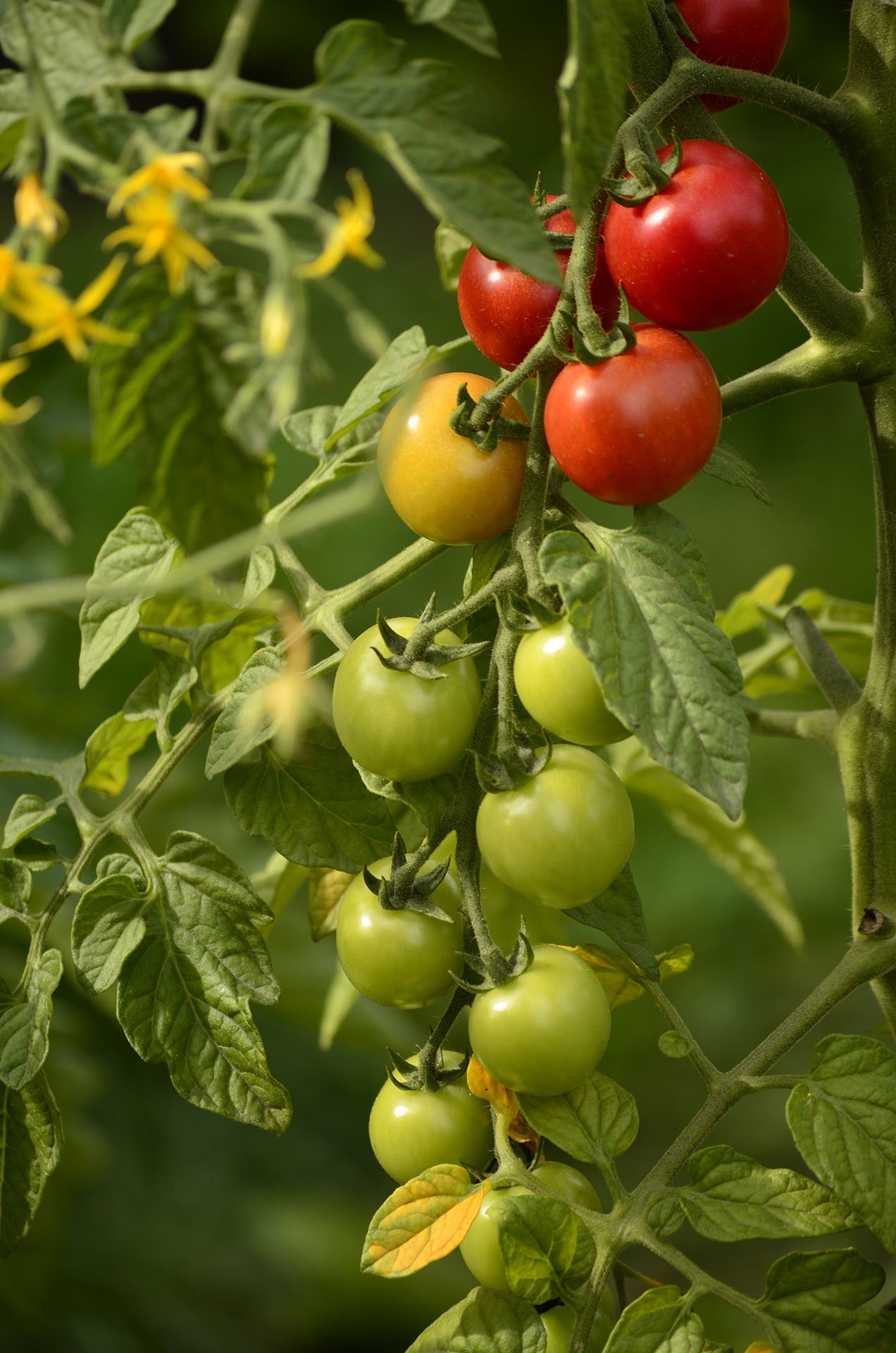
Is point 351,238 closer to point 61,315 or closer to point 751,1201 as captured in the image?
point 61,315

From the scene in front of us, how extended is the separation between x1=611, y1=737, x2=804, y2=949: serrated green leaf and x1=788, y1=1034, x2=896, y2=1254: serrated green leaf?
183 millimetres

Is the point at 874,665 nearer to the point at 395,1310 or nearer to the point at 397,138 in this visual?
the point at 397,138

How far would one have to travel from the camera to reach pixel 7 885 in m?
0.31

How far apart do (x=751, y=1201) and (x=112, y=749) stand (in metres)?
0.20

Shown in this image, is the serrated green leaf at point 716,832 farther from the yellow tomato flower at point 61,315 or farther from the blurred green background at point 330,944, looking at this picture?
the yellow tomato flower at point 61,315

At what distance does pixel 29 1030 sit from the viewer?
0.94 feet

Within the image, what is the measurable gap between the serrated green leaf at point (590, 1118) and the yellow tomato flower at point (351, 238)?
0.59 feet

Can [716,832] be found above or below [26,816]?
below

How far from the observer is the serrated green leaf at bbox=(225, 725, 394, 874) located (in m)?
0.29

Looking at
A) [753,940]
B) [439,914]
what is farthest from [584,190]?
[753,940]

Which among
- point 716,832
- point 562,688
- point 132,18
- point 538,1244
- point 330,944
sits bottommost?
point 330,944

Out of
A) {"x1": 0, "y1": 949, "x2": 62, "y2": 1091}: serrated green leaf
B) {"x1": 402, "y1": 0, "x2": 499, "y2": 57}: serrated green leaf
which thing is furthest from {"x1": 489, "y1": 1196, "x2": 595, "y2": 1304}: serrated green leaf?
{"x1": 402, "y1": 0, "x2": 499, "y2": 57}: serrated green leaf

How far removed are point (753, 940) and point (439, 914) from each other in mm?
585

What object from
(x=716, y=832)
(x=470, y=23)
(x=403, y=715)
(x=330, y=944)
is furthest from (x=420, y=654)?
(x=330, y=944)
